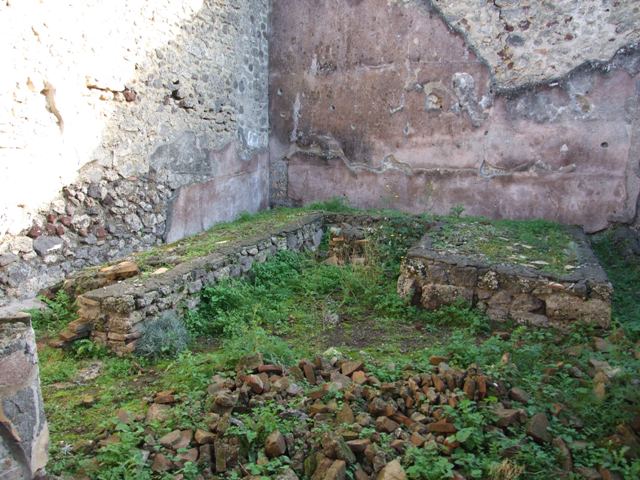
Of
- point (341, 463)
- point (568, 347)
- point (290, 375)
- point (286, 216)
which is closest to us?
point (341, 463)

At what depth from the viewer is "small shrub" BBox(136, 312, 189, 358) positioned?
3881 mm

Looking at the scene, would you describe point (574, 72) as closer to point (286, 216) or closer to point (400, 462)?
point (286, 216)

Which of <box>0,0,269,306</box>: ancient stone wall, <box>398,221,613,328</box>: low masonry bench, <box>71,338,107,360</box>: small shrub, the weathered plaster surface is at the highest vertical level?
the weathered plaster surface

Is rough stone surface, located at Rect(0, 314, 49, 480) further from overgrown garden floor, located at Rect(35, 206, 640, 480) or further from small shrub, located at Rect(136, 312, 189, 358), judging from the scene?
small shrub, located at Rect(136, 312, 189, 358)

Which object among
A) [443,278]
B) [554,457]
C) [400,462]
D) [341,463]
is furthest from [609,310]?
[341,463]

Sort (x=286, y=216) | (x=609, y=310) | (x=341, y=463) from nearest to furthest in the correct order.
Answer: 1. (x=341, y=463)
2. (x=609, y=310)
3. (x=286, y=216)

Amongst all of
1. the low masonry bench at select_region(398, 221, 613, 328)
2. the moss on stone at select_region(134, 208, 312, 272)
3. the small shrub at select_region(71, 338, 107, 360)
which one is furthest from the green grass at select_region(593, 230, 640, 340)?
the small shrub at select_region(71, 338, 107, 360)

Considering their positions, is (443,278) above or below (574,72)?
below

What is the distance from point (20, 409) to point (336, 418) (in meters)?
1.48

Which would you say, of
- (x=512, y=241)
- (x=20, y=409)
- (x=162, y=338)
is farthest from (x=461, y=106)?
(x=20, y=409)

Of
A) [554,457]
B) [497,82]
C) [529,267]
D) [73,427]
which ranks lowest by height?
[73,427]

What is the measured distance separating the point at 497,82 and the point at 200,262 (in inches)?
181

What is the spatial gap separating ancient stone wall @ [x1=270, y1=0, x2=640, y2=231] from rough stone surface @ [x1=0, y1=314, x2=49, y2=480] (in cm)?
609

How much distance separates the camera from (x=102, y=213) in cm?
529
